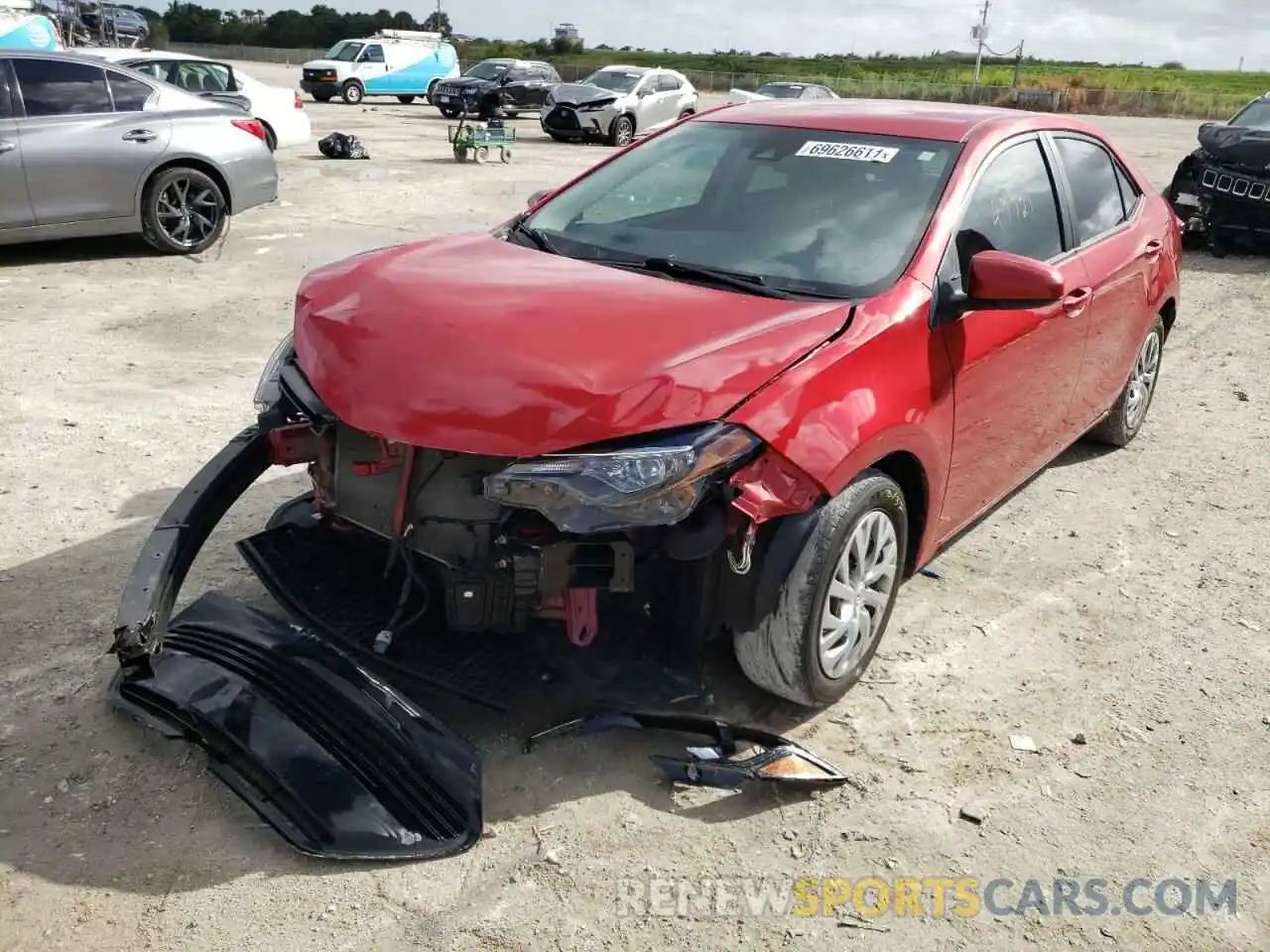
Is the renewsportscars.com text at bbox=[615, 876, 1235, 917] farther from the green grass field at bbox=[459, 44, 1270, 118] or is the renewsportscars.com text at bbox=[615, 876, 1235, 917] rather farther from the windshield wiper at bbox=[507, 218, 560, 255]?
the green grass field at bbox=[459, 44, 1270, 118]

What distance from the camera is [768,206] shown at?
147 inches

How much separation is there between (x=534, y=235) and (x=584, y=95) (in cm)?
2016

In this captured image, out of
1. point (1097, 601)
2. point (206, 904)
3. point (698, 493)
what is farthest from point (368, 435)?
point (1097, 601)

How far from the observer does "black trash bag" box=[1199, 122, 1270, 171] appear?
10547 millimetres

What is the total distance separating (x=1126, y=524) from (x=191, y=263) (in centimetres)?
756

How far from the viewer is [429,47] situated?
3328cm

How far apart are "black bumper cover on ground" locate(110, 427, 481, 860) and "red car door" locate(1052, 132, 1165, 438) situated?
10.4ft

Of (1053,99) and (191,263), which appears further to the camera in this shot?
(1053,99)

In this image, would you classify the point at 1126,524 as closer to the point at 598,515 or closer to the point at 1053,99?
the point at 598,515

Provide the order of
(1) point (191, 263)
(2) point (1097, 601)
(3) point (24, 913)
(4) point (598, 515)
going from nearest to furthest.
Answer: (3) point (24, 913)
(4) point (598, 515)
(2) point (1097, 601)
(1) point (191, 263)

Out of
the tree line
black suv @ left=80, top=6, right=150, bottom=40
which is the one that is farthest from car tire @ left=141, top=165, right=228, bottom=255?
the tree line

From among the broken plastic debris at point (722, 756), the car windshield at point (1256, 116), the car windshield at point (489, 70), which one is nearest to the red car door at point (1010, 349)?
the broken plastic debris at point (722, 756)

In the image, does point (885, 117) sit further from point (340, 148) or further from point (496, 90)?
point (496, 90)

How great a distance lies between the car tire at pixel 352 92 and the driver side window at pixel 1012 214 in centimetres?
3066
